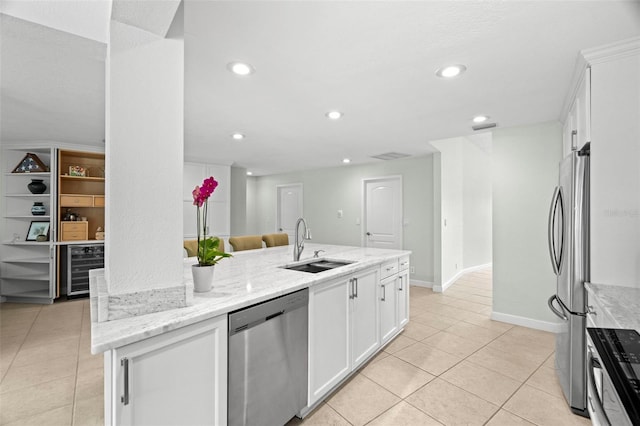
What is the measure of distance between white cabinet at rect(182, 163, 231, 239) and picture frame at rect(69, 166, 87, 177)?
1538mm

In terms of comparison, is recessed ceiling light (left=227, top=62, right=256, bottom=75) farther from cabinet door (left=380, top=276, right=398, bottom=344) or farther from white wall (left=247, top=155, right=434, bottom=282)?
white wall (left=247, top=155, right=434, bottom=282)

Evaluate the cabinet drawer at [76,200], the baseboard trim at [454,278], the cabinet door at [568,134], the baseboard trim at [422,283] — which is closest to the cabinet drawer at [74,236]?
the cabinet drawer at [76,200]

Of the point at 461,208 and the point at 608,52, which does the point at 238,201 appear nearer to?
the point at 461,208

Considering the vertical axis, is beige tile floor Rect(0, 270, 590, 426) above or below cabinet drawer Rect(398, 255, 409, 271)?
below

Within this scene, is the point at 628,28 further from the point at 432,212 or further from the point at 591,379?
the point at 432,212

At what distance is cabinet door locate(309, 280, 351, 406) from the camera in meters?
1.94

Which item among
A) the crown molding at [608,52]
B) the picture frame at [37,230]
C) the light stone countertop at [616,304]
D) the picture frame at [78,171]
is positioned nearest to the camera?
the light stone countertop at [616,304]

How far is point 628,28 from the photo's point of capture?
1.72m

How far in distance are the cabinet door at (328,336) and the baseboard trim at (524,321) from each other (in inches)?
95.4

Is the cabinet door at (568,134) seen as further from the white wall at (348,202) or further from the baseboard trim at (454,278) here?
the baseboard trim at (454,278)

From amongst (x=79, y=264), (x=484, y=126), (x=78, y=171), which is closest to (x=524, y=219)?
(x=484, y=126)

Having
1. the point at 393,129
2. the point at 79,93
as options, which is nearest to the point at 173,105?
the point at 79,93

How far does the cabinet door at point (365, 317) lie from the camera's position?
7.75ft

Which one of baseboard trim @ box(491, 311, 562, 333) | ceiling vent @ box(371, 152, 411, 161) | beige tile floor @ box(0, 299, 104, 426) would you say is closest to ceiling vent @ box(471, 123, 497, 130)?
ceiling vent @ box(371, 152, 411, 161)
